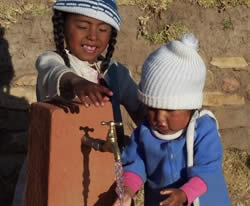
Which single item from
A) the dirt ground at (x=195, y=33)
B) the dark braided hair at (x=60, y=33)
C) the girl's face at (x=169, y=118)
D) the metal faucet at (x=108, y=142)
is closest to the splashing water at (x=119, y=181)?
the metal faucet at (x=108, y=142)

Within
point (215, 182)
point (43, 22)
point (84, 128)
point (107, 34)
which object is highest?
point (43, 22)

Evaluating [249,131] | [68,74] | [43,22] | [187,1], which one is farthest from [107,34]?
[249,131]

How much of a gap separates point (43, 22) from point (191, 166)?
1614 mm

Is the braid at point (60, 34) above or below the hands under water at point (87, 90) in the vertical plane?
above

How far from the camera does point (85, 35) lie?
2121 mm

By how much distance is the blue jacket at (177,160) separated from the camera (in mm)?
1926

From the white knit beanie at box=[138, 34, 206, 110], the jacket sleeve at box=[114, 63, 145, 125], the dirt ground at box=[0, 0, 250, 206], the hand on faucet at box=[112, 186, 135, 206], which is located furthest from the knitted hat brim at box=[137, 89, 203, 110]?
the dirt ground at box=[0, 0, 250, 206]

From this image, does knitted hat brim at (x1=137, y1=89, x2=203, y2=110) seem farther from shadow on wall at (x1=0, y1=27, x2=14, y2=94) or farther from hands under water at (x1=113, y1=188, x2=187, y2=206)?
shadow on wall at (x1=0, y1=27, x2=14, y2=94)

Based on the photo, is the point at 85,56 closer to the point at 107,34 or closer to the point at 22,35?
the point at 107,34

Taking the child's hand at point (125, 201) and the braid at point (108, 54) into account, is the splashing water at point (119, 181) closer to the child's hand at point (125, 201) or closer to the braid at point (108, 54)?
the child's hand at point (125, 201)

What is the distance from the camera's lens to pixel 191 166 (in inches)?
76.1

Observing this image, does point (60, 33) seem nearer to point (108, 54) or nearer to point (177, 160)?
point (108, 54)

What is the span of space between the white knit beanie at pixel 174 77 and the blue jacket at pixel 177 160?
0.14 meters

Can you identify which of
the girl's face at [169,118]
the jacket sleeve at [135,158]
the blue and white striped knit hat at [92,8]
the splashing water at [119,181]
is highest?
the blue and white striped knit hat at [92,8]
